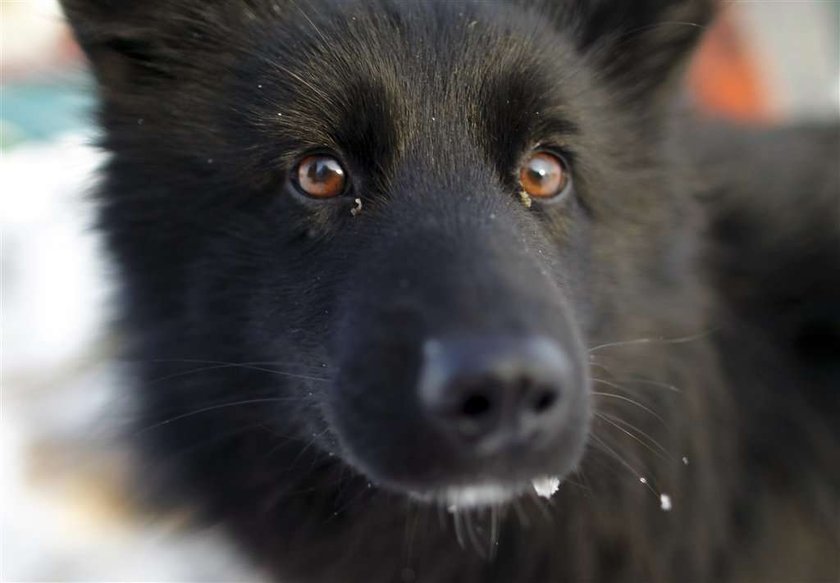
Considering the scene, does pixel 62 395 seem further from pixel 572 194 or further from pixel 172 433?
pixel 572 194

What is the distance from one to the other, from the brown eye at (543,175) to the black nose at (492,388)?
2.02ft

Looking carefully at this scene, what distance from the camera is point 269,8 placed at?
2.12 m

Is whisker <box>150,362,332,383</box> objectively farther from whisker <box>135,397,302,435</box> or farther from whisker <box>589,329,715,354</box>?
whisker <box>589,329,715,354</box>

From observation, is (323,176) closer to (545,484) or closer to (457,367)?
(457,367)

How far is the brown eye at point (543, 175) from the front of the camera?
2.03 meters

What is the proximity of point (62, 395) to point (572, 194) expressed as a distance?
2717 millimetres

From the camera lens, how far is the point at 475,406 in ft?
4.84

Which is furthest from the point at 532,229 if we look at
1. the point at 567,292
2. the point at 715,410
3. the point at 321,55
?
the point at 715,410

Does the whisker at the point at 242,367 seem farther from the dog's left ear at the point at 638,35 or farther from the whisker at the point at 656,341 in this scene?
the dog's left ear at the point at 638,35

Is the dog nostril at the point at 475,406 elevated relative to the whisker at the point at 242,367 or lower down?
lower down

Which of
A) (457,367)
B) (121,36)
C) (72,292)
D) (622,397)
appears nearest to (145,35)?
(121,36)

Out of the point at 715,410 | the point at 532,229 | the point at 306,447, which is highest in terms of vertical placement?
the point at 532,229

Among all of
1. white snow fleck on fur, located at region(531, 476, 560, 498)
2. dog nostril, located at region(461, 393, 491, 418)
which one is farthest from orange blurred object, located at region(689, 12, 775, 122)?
dog nostril, located at region(461, 393, 491, 418)

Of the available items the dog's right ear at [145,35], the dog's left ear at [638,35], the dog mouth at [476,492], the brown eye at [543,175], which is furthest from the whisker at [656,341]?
the dog's right ear at [145,35]
